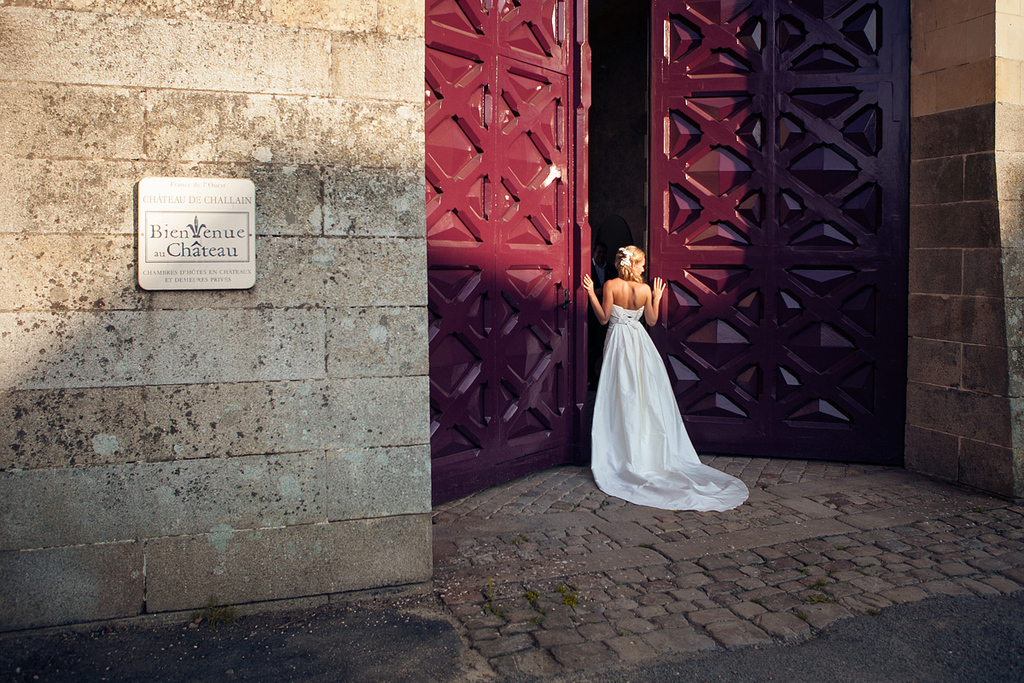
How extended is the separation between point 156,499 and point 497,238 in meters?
3.05

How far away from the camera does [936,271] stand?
630 centimetres

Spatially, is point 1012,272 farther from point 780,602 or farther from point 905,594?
point 780,602

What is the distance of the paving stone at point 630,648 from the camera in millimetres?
3463

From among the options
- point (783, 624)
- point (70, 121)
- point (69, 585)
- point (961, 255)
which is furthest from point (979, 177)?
point (69, 585)

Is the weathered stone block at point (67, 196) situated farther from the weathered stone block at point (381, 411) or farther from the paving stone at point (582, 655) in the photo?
the paving stone at point (582, 655)

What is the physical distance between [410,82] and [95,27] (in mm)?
1334

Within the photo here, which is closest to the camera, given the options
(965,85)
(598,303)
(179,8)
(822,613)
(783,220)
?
(179,8)

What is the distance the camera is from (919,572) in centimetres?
443

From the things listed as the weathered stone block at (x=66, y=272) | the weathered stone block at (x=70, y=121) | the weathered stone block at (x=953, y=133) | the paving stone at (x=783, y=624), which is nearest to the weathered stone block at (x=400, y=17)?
the weathered stone block at (x=70, y=121)

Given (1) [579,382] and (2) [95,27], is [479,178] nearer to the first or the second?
(1) [579,382]

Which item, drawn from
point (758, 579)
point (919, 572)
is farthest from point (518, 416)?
point (919, 572)

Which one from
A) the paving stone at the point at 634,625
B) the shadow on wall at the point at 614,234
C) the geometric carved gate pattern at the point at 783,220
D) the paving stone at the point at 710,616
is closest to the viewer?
the paving stone at the point at 634,625

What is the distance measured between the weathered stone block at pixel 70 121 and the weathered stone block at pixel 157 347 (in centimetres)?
69

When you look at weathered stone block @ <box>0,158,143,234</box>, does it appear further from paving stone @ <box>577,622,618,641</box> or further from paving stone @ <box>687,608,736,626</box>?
paving stone @ <box>687,608,736,626</box>
